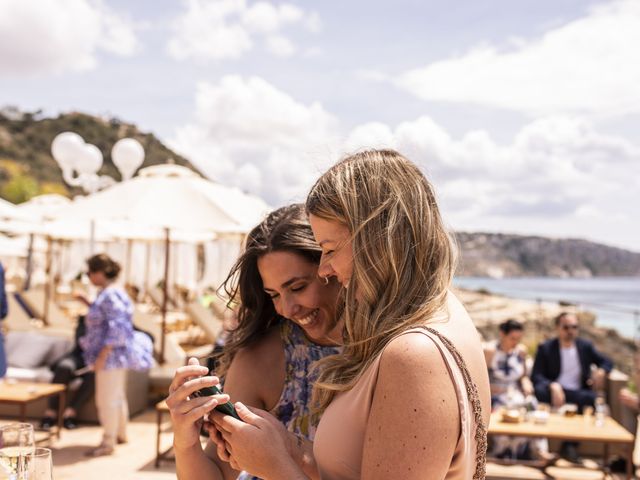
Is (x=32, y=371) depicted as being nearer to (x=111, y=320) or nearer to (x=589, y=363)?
(x=111, y=320)

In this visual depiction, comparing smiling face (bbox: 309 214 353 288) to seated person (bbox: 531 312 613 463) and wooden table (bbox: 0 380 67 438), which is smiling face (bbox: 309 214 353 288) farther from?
seated person (bbox: 531 312 613 463)

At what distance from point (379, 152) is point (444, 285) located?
29cm

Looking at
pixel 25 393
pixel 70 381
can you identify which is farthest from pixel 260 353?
pixel 70 381

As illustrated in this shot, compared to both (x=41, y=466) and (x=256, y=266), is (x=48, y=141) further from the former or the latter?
(x=41, y=466)

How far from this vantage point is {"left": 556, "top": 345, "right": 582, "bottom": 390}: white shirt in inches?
264

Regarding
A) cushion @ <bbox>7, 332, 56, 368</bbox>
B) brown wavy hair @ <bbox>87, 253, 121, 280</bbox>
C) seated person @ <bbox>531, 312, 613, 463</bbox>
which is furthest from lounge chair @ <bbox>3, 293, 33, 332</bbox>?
seated person @ <bbox>531, 312, 613, 463</bbox>

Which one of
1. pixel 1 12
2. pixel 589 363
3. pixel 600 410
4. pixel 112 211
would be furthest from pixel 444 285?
pixel 1 12

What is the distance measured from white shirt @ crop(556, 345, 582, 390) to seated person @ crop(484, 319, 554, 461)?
385 mm

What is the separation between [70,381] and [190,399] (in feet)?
20.5

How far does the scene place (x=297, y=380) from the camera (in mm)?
1817

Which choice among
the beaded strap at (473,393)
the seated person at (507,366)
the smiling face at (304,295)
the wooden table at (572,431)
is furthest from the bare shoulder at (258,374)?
the seated person at (507,366)

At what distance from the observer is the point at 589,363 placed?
675cm

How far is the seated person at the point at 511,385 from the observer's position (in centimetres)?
590

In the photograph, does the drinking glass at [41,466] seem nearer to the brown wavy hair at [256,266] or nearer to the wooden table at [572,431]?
the brown wavy hair at [256,266]
